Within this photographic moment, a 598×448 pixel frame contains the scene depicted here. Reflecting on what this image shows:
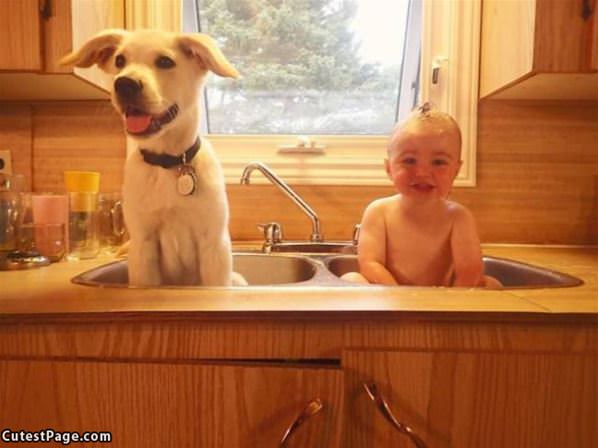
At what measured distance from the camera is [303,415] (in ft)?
1.76

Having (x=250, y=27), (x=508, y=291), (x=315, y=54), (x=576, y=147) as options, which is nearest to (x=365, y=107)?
(x=315, y=54)

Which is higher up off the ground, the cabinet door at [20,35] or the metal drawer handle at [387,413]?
the cabinet door at [20,35]

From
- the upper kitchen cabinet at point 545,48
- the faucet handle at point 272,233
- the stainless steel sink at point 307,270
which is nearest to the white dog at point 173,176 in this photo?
the stainless steel sink at point 307,270

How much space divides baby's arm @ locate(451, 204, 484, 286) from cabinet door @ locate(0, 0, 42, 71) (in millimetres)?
885

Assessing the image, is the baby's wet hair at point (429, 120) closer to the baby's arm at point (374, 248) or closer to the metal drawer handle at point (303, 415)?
the baby's arm at point (374, 248)

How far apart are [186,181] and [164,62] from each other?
198 millimetres

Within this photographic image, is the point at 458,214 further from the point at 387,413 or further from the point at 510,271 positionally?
the point at 387,413

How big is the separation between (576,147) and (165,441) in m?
1.24

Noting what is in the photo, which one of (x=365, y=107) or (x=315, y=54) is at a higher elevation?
(x=315, y=54)

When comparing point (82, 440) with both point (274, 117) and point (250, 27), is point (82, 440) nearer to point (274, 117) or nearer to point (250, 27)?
point (274, 117)

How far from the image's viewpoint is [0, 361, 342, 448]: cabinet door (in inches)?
21.5

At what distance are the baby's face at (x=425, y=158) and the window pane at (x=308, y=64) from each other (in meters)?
0.55

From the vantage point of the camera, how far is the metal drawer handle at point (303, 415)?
0.53m

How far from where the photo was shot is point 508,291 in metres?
0.67
